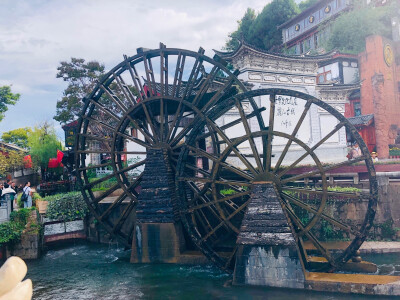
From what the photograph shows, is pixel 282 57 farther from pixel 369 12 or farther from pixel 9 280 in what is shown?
pixel 9 280

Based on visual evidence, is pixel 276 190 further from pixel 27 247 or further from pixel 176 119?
pixel 27 247

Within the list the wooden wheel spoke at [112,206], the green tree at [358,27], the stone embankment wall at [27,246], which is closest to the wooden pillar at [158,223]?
the wooden wheel spoke at [112,206]

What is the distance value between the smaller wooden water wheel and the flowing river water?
2.48 feet

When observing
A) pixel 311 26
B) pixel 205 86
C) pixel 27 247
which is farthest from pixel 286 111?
pixel 311 26

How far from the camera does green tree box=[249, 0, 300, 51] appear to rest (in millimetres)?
35844

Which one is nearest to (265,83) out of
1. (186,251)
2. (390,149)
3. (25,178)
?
(390,149)

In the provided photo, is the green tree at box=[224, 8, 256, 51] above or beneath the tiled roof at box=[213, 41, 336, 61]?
above

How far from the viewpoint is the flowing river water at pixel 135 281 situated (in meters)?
7.31

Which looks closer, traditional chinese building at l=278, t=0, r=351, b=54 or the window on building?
the window on building

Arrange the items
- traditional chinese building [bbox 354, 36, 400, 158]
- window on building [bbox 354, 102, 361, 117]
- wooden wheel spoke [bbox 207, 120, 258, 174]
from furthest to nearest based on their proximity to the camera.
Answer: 1. window on building [bbox 354, 102, 361, 117]
2. traditional chinese building [bbox 354, 36, 400, 158]
3. wooden wheel spoke [bbox 207, 120, 258, 174]

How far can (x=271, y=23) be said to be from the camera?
3612 cm

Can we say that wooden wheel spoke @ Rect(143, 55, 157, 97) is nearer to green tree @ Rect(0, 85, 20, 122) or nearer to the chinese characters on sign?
the chinese characters on sign

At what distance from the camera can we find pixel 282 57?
59.4 feet

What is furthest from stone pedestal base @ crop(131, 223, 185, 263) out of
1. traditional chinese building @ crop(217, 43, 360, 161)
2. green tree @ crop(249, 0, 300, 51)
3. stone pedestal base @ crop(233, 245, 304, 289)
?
green tree @ crop(249, 0, 300, 51)
